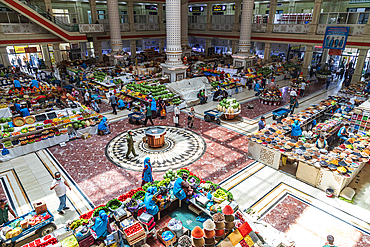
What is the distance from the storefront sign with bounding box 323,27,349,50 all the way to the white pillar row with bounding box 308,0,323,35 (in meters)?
2.66

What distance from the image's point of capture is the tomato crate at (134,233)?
17.3ft

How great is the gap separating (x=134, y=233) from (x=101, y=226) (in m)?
0.73

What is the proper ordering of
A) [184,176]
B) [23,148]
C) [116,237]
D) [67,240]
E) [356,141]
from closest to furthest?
[67,240], [116,237], [184,176], [356,141], [23,148]

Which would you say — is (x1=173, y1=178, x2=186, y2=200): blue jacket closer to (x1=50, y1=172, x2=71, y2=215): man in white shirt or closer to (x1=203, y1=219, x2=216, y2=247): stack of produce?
(x1=203, y1=219, x2=216, y2=247): stack of produce

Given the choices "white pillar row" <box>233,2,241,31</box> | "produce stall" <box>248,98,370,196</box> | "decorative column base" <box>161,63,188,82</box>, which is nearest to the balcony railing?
"white pillar row" <box>233,2,241,31</box>

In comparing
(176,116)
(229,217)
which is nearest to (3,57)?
(176,116)

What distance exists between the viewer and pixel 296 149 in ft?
29.9

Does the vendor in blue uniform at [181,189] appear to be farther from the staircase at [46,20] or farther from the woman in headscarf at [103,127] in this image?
the staircase at [46,20]

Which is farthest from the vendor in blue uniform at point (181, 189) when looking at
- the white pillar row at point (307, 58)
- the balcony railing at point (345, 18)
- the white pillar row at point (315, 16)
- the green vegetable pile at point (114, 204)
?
the white pillar row at point (315, 16)

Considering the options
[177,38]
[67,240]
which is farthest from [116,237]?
[177,38]

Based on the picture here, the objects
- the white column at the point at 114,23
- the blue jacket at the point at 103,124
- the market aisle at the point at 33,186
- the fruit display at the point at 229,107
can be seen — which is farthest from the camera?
the white column at the point at 114,23

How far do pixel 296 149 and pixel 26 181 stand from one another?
10.0 meters

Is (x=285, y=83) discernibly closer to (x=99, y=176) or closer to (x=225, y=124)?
(x=225, y=124)

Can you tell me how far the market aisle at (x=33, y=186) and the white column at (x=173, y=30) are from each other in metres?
11.6
